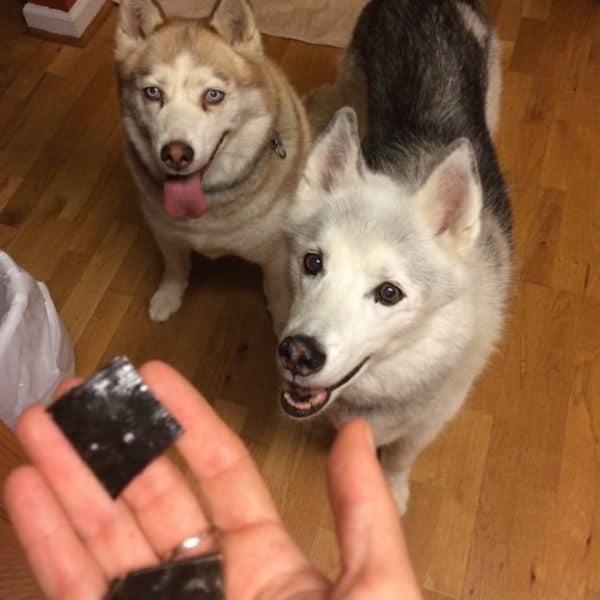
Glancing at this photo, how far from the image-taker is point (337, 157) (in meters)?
1.37

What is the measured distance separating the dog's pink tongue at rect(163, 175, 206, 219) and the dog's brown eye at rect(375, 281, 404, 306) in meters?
0.73

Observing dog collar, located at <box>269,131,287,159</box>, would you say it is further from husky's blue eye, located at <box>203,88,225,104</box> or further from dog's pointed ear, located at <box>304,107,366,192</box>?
dog's pointed ear, located at <box>304,107,366,192</box>

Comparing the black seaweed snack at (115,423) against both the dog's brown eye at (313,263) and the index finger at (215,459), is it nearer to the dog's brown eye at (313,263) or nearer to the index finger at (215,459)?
the index finger at (215,459)

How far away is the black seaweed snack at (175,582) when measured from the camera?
89 centimetres

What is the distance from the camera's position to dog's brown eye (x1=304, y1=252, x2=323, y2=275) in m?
1.27

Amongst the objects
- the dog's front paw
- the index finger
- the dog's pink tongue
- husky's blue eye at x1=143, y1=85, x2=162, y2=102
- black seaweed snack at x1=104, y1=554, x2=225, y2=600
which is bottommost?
the dog's front paw

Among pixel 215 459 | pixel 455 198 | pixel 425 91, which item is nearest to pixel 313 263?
pixel 455 198

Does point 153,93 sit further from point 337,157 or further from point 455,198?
point 455,198

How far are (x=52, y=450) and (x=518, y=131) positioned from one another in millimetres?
2159

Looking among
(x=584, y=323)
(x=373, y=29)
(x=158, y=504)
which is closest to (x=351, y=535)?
(x=158, y=504)

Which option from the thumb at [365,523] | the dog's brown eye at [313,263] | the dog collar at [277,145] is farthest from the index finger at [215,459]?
the dog collar at [277,145]

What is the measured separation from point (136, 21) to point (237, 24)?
10.4 inches

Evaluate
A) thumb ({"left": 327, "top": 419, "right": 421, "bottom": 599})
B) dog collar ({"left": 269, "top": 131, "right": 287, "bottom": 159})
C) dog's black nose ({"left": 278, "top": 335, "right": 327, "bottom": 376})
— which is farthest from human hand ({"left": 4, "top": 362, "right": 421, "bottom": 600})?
dog collar ({"left": 269, "top": 131, "right": 287, "bottom": 159})

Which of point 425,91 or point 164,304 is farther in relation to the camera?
point 164,304
